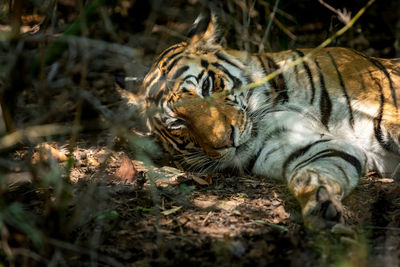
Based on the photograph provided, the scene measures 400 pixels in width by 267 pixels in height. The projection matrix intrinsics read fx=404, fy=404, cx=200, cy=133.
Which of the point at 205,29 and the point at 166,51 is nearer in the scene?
the point at 205,29

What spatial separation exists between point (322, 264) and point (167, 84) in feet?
5.55

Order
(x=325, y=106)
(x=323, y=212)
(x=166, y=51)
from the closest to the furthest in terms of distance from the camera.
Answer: (x=323, y=212), (x=325, y=106), (x=166, y=51)

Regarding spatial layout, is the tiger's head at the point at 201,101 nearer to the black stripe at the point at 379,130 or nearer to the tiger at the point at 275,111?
the tiger at the point at 275,111

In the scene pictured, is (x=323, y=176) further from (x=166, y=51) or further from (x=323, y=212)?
(x=166, y=51)

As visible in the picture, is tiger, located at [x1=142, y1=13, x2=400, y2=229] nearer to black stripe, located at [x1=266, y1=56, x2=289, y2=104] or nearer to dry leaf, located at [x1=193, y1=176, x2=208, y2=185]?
black stripe, located at [x1=266, y1=56, x2=289, y2=104]

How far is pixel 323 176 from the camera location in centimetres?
222

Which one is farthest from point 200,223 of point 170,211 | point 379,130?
point 379,130

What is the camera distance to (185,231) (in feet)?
6.54

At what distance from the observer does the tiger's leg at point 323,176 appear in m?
1.94

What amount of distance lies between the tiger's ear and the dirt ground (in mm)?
704

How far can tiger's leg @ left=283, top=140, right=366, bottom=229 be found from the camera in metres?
1.94

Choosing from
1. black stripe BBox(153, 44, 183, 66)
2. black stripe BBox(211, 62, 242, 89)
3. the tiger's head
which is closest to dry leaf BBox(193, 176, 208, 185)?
the tiger's head

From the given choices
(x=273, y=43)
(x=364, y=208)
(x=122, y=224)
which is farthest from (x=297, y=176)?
(x=273, y=43)

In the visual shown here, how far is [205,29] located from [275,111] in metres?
0.83
